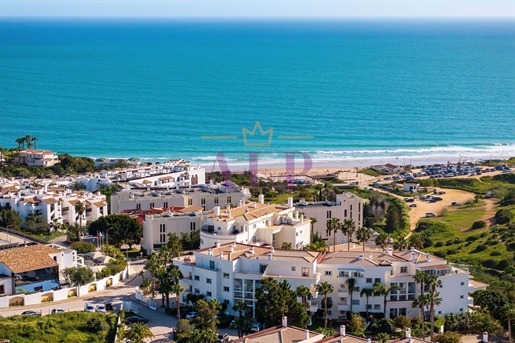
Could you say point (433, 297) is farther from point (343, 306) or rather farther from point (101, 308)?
point (101, 308)

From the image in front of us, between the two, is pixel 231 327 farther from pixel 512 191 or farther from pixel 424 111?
pixel 424 111

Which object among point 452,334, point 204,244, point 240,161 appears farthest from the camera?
point 240,161

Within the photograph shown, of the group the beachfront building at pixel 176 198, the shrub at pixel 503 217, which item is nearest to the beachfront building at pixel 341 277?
the beachfront building at pixel 176 198

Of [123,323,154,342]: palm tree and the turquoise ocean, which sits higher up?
the turquoise ocean

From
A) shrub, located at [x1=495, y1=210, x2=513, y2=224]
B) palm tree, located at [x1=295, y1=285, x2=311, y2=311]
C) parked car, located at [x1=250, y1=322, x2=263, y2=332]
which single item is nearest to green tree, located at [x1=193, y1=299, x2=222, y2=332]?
parked car, located at [x1=250, y1=322, x2=263, y2=332]

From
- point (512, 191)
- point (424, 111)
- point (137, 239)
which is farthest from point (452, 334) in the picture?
point (424, 111)

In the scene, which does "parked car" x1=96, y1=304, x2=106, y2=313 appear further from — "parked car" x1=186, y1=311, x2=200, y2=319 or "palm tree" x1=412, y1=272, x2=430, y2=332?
"palm tree" x1=412, y1=272, x2=430, y2=332
